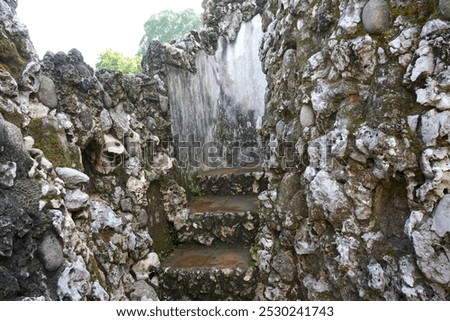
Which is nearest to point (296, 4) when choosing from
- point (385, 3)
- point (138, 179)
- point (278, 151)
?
point (385, 3)

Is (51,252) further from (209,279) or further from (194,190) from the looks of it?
(194,190)

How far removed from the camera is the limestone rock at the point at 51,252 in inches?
73.7

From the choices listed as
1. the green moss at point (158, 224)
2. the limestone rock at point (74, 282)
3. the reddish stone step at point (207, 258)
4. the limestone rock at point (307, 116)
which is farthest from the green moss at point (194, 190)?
the limestone rock at point (74, 282)

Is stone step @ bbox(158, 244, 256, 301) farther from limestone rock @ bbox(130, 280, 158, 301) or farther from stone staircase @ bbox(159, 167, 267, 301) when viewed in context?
limestone rock @ bbox(130, 280, 158, 301)

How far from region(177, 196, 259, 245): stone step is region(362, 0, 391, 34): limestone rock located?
212 cm

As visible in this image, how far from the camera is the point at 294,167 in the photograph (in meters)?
3.12

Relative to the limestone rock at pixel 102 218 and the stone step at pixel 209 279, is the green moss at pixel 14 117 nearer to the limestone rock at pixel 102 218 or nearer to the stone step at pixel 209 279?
the limestone rock at pixel 102 218

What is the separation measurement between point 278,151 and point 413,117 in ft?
4.78

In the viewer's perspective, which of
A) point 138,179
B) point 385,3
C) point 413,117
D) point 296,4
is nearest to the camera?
Answer: point 413,117

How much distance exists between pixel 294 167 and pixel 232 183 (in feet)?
4.89

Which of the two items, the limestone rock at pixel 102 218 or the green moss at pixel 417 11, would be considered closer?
the green moss at pixel 417 11

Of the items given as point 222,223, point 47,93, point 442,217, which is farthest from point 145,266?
point 442,217
